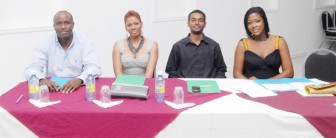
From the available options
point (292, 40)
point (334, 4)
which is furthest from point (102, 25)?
point (334, 4)

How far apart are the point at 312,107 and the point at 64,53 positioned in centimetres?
198

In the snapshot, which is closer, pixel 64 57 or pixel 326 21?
pixel 64 57

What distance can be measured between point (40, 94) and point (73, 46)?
880mm

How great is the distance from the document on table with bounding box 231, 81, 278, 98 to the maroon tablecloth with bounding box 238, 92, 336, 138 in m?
0.05

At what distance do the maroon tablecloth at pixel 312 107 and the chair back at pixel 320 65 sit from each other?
100 cm

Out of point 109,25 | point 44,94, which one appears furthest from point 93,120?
point 109,25

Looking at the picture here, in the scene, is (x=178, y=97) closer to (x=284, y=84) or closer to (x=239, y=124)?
(x=239, y=124)

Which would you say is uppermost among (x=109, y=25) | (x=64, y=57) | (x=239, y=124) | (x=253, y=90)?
(x=109, y=25)

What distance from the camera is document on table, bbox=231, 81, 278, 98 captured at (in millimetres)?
2246

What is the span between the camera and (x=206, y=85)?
2.45 meters

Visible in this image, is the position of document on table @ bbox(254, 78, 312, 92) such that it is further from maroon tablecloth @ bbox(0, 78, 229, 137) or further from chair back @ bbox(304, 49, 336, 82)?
maroon tablecloth @ bbox(0, 78, 229, 137)

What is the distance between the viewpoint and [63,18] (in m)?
2.83

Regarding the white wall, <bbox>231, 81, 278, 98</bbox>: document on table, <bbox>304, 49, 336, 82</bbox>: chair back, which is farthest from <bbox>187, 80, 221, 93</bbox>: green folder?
the white wall

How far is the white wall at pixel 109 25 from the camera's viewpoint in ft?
13.6
